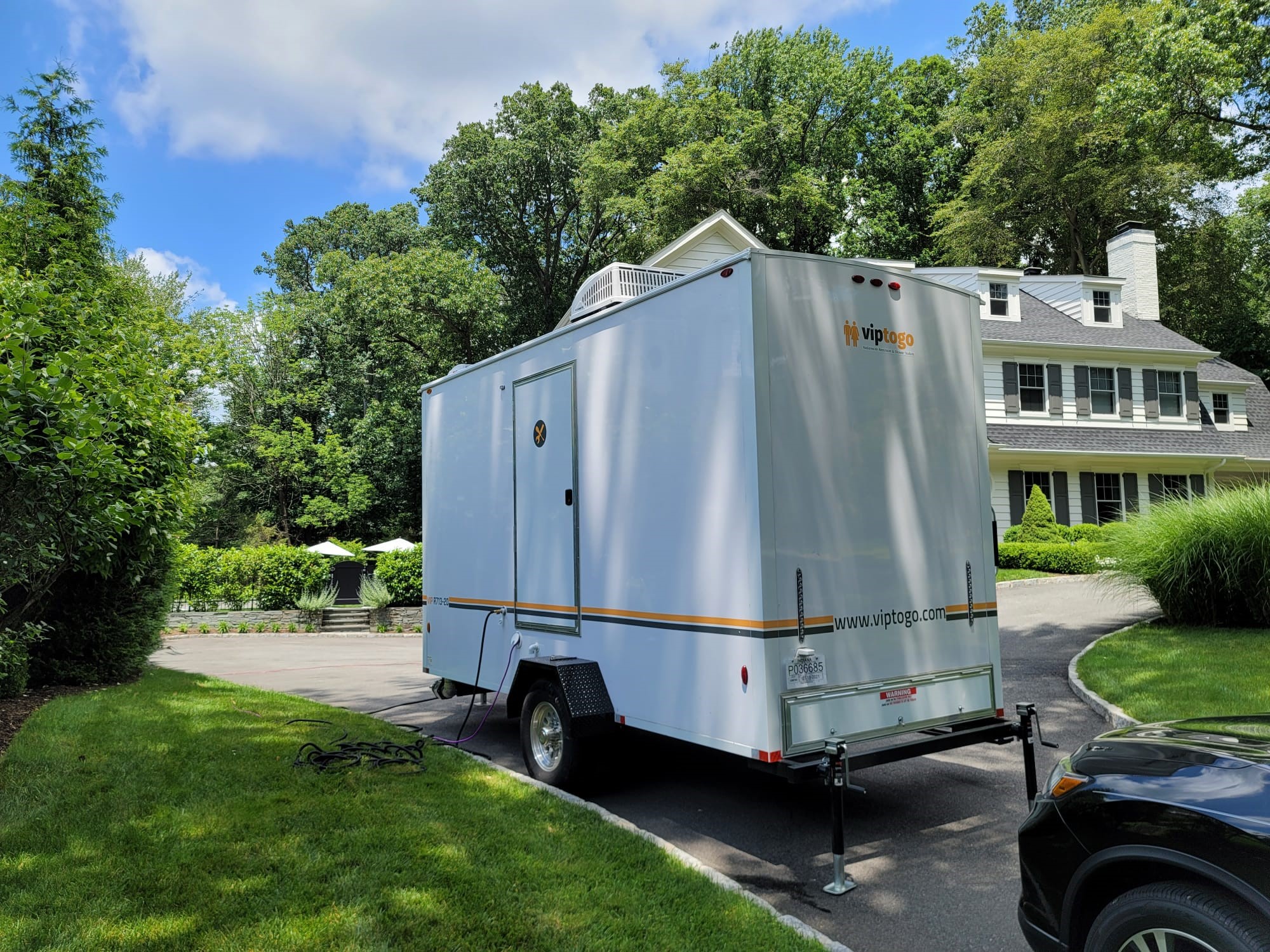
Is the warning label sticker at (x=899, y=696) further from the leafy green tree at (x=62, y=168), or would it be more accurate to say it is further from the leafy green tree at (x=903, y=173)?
the leafy green tree at (x=903, y=173)

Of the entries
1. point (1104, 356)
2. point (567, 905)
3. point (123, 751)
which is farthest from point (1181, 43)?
point (123, 751)

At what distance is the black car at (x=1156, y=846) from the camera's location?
8.15ft

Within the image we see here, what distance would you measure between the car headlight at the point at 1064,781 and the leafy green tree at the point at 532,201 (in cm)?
3551

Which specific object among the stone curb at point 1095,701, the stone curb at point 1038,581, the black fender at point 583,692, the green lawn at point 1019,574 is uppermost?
the green lawn at point 1019,574

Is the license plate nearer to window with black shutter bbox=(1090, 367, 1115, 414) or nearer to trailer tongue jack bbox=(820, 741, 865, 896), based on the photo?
trailer tongue jack bbox=(820, 741, 865, 896)

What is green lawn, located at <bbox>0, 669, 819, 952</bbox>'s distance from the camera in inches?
143

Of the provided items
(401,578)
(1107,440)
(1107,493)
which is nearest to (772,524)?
(401,578)

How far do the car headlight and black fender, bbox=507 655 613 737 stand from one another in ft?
10.4

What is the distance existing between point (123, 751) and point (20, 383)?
2.91 meters

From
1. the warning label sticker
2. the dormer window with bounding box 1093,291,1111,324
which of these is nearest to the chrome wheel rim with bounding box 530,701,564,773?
the warning label sticker

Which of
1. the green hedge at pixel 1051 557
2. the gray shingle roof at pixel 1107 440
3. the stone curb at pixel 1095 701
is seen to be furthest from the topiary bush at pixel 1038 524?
the stone curb at pixel 1095 701

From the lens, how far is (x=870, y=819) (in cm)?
566

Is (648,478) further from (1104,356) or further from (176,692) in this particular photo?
(1104,356)

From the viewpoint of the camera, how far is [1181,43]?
48.5 feet
